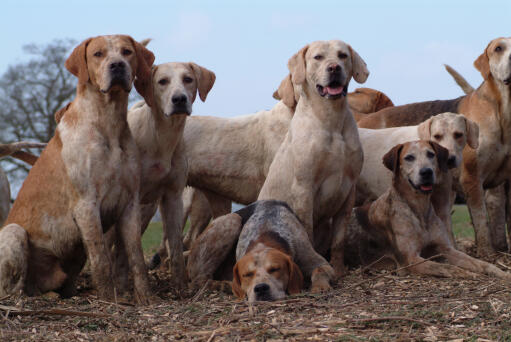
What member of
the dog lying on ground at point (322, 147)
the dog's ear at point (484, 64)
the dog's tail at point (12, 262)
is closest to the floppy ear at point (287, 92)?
the dog lying on ground at point (322, 147)

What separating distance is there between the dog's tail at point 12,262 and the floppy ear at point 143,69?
1.60m

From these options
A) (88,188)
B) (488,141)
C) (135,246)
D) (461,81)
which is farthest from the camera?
(461,81)

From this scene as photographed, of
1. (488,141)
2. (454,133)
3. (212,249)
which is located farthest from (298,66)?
(488,141)

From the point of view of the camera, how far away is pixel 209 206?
9211 mm

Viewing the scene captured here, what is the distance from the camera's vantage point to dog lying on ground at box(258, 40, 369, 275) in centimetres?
670

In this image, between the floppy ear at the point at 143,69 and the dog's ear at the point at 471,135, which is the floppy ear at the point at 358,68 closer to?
the dog's ear at the point at 471,135

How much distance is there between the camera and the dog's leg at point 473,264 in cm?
620

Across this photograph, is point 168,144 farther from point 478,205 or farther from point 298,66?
point 478,205

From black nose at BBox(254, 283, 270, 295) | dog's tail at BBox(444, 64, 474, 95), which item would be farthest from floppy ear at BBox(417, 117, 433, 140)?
dog's tail at BBox(444, 64, 474, 95)

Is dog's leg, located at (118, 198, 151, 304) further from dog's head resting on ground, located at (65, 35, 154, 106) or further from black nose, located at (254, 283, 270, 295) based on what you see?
black nose, located at (254, 283, 270, 295)

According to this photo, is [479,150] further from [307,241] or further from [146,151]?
[146,151]

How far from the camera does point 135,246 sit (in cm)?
584

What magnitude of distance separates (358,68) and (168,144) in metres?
1.98

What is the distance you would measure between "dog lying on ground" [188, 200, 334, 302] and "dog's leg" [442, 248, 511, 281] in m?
1.30
